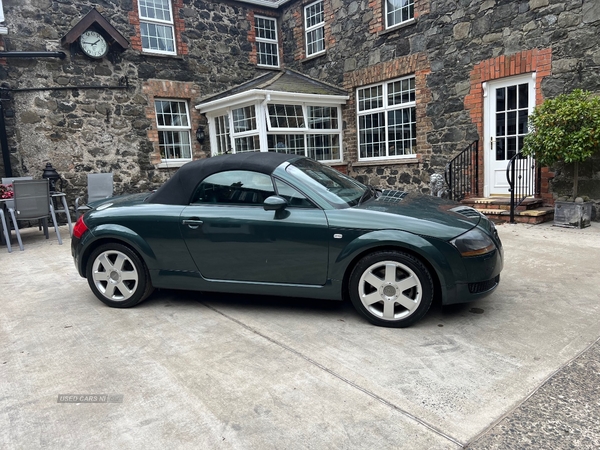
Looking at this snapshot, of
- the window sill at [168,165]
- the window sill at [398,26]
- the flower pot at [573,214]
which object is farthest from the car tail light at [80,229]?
the window sill at [398,26]

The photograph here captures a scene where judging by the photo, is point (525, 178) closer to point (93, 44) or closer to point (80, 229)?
point (80, 229)

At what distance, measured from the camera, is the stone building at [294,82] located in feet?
26.2

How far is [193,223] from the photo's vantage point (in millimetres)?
3641

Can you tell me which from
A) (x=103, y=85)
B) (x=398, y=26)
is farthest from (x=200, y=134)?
(x=398, y=26)

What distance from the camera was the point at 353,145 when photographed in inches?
456

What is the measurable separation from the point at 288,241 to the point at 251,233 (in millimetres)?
331

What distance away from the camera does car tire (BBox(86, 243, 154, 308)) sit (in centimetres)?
387

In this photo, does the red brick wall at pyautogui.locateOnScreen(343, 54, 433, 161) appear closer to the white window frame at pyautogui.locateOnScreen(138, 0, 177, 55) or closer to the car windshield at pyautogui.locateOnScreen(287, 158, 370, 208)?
the white window frame at pyautogui.locateOnScreen(138, 0, 177, 55)

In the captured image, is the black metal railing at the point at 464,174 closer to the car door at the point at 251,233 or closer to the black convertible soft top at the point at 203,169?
the black convertible soft top at the point at 203,169

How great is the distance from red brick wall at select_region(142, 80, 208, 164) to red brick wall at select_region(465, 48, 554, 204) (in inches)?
270

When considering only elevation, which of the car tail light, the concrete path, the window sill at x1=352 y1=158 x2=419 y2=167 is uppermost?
the window sill at x1=352 y1=158 x2=419 y2=167

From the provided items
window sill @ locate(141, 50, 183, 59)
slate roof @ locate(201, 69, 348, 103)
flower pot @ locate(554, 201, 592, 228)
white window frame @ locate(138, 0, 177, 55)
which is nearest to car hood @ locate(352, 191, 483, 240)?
flower pot @ locate(554, 201, 592, 228)

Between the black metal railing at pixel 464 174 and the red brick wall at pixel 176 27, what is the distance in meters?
7.43

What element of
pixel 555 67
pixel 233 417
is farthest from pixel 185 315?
pixel 555 67
